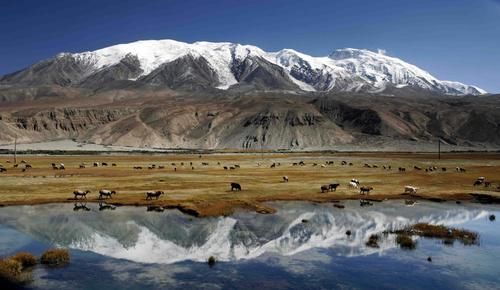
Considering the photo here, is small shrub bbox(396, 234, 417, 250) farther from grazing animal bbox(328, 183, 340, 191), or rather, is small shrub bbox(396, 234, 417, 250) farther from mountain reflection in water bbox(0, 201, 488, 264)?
grazing animal bbox(328, 183, 340, 191)

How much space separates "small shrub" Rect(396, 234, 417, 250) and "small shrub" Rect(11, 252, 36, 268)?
2013cm

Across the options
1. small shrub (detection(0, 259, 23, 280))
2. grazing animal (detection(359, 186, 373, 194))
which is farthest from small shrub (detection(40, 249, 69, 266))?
grazing animal (detection(359, 186, 373, 194))

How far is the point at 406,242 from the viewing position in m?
29.2

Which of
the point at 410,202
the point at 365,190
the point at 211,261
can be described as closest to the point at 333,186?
the point at 365,190

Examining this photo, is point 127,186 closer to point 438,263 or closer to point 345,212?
point 345,212

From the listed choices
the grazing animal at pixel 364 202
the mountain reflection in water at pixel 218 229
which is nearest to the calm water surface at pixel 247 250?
the mountain reflection in water at pixel 218 229

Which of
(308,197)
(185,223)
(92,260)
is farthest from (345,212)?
(92,260)

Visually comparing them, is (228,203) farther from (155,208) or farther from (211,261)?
(211,261)

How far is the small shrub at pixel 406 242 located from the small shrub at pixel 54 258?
61.4 feet

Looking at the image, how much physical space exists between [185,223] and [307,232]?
9063 millimetres

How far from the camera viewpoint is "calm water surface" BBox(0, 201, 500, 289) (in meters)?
22.0

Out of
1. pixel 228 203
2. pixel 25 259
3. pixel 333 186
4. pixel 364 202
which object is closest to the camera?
pixel 25 259

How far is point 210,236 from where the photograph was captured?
3159 cm

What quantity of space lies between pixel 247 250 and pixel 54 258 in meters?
10.3
